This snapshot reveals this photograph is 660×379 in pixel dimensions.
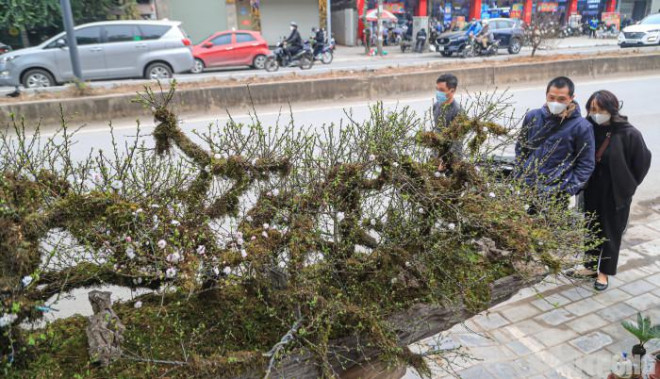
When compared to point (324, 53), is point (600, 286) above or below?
below

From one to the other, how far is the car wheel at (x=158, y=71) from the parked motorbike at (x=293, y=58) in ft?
11.9

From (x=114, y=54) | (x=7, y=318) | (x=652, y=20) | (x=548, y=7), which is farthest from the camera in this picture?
(x=548, y=7)

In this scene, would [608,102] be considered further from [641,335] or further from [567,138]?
[641,335]

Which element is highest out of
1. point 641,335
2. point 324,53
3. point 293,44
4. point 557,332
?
point 293,44

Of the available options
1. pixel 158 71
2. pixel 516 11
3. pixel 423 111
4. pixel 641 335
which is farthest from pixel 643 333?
pixel 516 11

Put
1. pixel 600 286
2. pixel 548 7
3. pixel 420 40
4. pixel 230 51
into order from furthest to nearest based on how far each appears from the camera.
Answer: pixel 548 7 → pixel 420 40 → pixel 230 51 → pixel 600 286

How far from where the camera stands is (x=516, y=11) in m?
29.3

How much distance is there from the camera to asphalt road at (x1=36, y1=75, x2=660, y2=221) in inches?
293

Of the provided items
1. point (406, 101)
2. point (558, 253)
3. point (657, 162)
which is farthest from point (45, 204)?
point (406, 101)

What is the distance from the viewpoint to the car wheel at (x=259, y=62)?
15.5m

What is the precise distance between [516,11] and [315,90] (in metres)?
23.2

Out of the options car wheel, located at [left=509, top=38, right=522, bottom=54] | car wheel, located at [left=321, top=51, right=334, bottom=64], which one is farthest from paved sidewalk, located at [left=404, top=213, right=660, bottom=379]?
car wheel, located at [left=509, top=38, right=522, bottom=54]

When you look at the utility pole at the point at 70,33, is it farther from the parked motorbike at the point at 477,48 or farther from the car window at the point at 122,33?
the parked motorbike at the point at 477,48

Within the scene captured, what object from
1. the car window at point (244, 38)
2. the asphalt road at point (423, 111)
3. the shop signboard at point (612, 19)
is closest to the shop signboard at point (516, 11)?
the shop signboard at point (612, 19)
